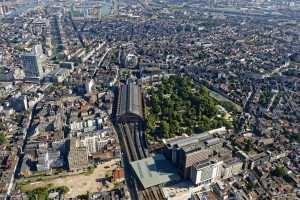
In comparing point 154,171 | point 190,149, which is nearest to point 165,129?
point 190,149

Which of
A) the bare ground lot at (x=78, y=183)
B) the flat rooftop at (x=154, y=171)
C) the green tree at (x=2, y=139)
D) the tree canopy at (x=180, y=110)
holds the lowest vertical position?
the bare ground lot at (x=78, y=183)

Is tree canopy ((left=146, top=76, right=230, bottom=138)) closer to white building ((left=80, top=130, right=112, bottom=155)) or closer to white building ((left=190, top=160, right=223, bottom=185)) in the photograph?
white building ((left=80, top=130, right=112, bottom=155))

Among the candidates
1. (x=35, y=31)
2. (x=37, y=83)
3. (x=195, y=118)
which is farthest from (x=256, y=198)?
(x=35, y=31)

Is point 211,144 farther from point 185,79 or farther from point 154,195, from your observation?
point 185,79

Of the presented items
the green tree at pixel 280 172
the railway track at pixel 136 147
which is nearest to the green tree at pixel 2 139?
the railway track at pixel 136 147

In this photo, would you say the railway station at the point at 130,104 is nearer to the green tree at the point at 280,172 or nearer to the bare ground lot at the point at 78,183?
the bare ground lot at the point at 78,183

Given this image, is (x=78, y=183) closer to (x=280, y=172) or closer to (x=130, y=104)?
(x=130, y=104)
